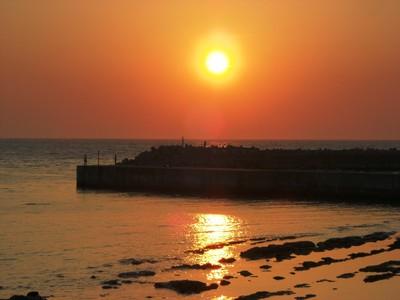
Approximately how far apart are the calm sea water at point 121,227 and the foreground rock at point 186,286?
73.0 inches

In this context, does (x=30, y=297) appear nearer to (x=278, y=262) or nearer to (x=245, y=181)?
(x=278, y=262)

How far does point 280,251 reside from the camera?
81.1 ft

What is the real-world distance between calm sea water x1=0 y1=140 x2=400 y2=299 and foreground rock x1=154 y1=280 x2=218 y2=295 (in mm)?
1854

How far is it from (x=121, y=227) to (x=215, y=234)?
450 cm

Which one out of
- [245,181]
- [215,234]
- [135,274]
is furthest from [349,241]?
[245,181]

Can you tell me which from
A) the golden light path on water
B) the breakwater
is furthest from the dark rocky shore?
the breakwater

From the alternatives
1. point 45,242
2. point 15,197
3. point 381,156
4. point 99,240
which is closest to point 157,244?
point 99,240

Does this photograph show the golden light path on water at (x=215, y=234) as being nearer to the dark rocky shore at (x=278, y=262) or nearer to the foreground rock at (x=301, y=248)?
the dark rocky shore at (x=278, y=262)

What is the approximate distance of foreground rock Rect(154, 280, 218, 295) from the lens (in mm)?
18938

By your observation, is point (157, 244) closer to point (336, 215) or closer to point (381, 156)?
point (336, 215)

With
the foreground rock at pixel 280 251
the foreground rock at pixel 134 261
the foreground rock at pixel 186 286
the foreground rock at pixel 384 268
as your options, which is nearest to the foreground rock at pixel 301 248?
the foreground rock at pixel 280 251

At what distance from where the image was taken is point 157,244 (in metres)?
27.5

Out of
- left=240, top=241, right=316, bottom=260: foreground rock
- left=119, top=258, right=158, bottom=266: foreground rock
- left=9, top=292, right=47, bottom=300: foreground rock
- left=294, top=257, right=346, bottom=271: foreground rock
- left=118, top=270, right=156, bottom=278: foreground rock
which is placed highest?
left=240, top=241, right=316, bottom=260: foreground rock

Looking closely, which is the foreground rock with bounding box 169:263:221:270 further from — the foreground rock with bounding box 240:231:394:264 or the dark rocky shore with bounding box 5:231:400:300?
the foreground rock with bounding box 240:231:394:264
